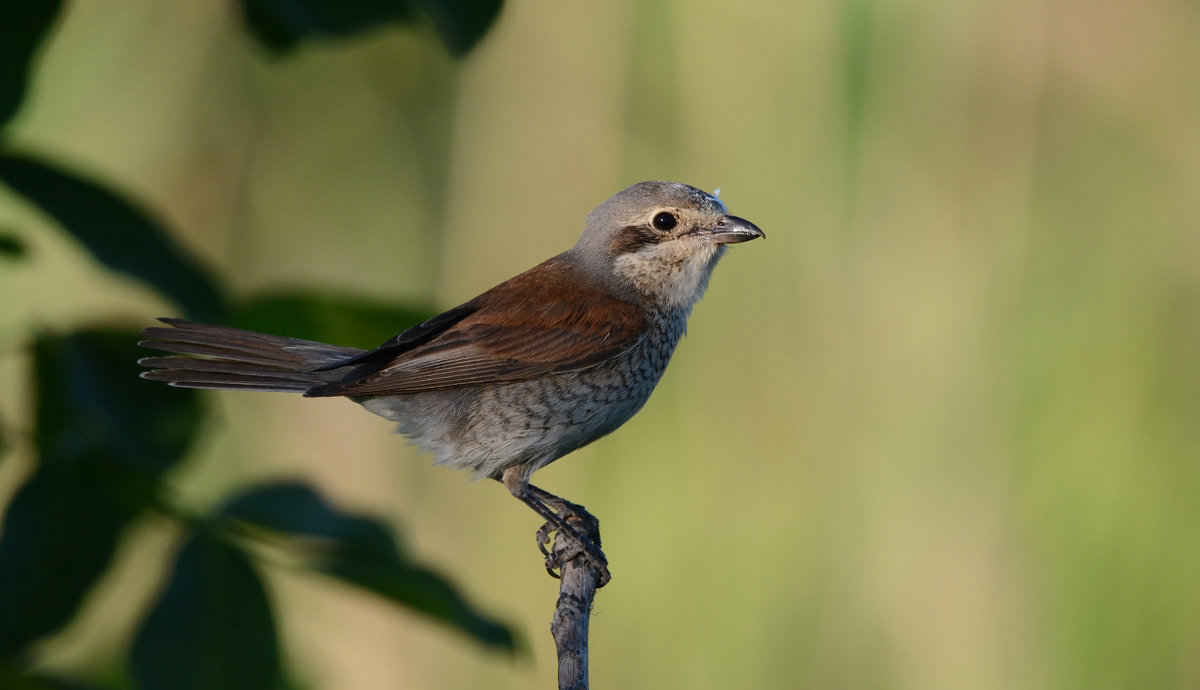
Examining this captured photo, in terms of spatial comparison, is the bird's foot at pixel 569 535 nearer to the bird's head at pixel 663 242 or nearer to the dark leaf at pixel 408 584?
the bird's head at pixel 663 242

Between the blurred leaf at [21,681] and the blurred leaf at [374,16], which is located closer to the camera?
the blurred leaf at [21,681]

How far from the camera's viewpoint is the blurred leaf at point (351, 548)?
1477 millimetres

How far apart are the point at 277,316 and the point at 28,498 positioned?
1.46 feet

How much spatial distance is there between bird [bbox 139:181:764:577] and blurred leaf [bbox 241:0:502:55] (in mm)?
731

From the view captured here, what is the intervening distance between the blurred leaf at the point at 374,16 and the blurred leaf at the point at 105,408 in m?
0.52

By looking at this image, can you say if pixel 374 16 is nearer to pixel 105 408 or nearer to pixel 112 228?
pixel 112 228

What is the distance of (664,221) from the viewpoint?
2.50m

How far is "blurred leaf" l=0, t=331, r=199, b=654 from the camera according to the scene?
4.56 ft

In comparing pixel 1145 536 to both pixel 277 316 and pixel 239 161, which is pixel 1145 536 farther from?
pixel 239 161

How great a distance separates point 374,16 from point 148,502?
727 millimetres

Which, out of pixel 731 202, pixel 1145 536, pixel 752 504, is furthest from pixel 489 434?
pixel 1145 536

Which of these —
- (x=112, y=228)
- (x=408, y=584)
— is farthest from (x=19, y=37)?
(x=408, y=584)

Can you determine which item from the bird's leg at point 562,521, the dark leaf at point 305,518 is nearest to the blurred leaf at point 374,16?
the dark leaf at point 305,518

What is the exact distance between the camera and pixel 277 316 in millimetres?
1702
